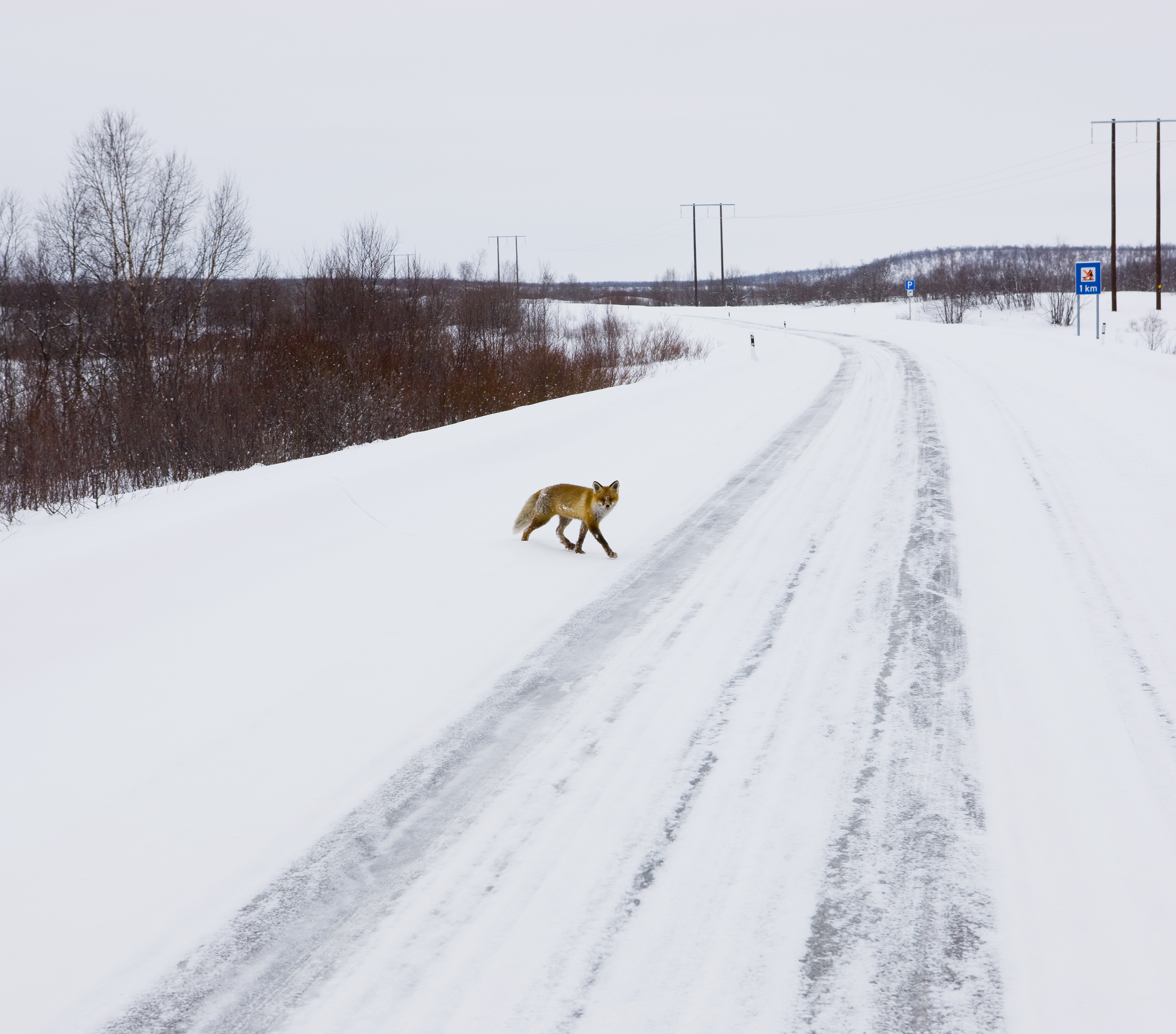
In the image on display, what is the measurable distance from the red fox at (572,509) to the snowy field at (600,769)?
271 mm

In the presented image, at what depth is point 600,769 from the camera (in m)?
4.09

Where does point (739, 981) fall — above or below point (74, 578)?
below

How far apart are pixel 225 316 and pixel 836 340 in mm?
24669

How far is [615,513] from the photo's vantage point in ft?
32.7

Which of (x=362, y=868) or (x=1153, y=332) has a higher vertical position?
(x=1153, y=332)

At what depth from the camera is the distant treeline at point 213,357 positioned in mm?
15047

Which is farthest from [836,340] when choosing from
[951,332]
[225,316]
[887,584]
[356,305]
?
[887,584]

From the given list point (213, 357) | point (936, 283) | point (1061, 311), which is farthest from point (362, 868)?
point (936, 283)

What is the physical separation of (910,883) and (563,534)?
5.61 m

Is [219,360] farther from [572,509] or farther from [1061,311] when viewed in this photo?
[1061,311]

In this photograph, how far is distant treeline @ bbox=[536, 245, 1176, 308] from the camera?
77.2 meters

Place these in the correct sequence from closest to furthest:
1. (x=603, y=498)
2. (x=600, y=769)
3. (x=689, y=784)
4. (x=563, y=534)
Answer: (x=689, y=784), (x=600, y=769), (x=603, y=498), (x=563, y=534)

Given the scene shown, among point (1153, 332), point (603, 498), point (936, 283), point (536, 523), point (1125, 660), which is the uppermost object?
point (936, 283)

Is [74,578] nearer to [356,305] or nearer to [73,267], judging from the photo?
[356,305]
